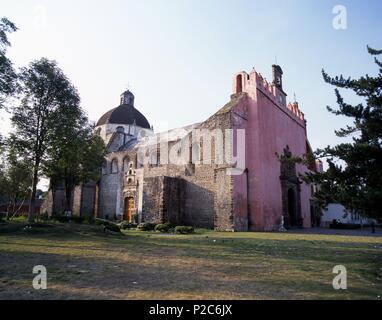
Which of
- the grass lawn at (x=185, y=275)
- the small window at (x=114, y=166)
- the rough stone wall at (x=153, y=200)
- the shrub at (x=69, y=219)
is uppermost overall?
the small window at (x=114, y=166)

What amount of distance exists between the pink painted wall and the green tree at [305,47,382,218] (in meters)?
12.2

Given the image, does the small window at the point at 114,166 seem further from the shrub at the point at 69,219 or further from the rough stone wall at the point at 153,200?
the shrub at the point at 69,219

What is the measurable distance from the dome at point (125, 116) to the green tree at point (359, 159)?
126 ft

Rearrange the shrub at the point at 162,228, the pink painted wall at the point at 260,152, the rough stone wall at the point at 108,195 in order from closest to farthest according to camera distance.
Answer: the shrub at the point at 162,228 → the pink painted wall at the point at 260,152 → the rough stone wall at the point at 108,195

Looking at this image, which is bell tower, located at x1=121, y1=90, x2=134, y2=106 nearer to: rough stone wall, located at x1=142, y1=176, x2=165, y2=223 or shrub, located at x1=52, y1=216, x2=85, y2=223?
rough stone wall, located at x1=142, y1=176, x2=165, y2=223

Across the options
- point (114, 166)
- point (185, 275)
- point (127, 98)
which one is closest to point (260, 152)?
point (185, 275)

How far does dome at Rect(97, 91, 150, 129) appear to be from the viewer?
43531 mm

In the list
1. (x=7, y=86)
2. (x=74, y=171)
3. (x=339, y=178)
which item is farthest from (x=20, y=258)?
(x=74, y=171)

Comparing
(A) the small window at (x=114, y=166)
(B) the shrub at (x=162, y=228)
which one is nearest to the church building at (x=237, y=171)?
(B) the shrub at (x=162, y=228)

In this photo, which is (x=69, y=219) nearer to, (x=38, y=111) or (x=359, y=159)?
(x=38, y=111)

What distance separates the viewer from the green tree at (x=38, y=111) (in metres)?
15.3

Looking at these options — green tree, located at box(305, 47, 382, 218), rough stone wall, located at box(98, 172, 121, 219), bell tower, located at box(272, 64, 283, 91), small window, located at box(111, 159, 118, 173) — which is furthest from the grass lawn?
small window, located at box(111, 159, 118, 173)
